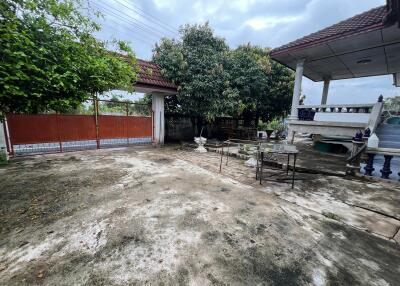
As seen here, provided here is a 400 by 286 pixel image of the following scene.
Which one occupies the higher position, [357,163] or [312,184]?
[357,163]

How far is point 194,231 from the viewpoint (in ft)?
7.92

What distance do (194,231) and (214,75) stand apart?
7.78 meters

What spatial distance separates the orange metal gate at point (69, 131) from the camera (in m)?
6.16

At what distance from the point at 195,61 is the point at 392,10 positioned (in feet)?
22.0

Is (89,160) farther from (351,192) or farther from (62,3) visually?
(351,192)

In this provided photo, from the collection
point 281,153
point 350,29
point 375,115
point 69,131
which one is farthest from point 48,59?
point 375,115

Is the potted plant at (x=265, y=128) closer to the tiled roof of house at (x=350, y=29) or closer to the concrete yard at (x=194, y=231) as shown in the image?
the tiled roof of house at (x=350, y=29)

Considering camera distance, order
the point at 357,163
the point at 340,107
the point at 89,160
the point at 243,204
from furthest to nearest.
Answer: the point at 340,107 → the point at 89,160 → the point at 357,163 → the point at 243,204

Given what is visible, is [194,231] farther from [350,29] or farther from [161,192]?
[350,29]

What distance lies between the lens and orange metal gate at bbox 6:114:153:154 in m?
6.16

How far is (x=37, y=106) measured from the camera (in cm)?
270

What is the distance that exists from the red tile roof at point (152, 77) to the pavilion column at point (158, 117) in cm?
75

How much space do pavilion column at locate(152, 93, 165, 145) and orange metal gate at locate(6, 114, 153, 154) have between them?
1.10 feet

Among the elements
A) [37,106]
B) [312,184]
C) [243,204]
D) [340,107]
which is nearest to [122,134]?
[37,106]
